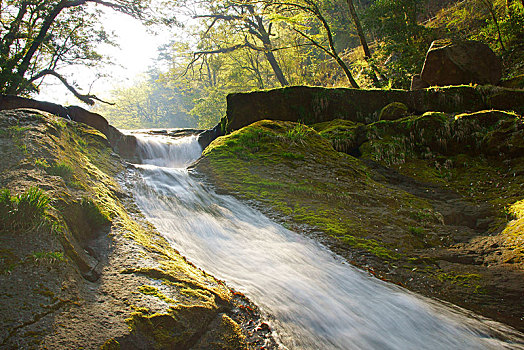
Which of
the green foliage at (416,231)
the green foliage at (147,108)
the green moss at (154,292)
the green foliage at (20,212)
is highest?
the green foliage at (147,108)

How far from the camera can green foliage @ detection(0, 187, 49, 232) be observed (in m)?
2.59

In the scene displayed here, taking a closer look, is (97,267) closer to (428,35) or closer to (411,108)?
(411,108)

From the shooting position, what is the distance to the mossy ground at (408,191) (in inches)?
153

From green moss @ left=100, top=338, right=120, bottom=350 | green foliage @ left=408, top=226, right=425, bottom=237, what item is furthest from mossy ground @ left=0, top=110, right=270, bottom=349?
green foliage @ left=408, top=226, right=425, bottom=237

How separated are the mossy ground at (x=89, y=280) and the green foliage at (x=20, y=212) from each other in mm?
55

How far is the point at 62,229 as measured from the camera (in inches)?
112

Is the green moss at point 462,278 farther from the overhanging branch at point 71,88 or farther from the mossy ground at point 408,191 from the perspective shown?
the overhanging branch at point 71,88

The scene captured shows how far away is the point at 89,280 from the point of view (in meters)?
2.58

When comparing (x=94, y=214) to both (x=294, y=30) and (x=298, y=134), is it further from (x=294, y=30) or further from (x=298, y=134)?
(x=294, y=30)

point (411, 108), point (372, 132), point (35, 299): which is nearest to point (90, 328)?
point (35, 299)

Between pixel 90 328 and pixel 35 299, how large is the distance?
45 cm

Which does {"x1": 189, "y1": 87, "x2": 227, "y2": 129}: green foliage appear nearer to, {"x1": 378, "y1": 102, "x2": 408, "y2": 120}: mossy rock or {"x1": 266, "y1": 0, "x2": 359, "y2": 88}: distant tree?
{"x1": 266, "y1": 0, "x2": 359, "y2": 88}: distant tree

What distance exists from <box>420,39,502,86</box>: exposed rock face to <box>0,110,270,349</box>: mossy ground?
1241cm

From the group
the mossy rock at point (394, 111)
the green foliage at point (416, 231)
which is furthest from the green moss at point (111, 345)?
the mossy rock at point (394, 111)
